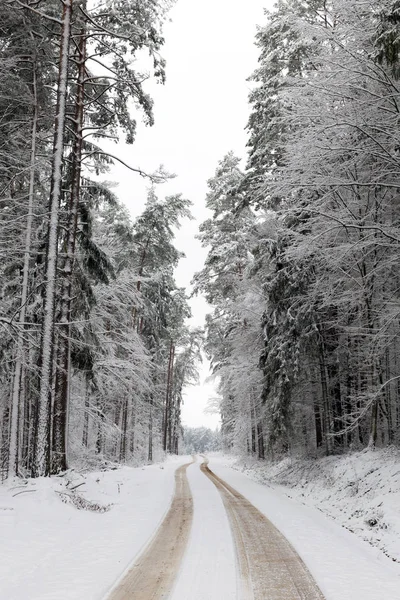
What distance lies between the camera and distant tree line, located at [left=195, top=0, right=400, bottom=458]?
9172 mm

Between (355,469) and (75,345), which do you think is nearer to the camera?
(355,469)

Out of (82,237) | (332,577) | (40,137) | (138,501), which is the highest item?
(40,137)

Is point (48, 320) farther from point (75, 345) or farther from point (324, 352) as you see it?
point (324, 352)

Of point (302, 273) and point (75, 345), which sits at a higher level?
point (302, 273)

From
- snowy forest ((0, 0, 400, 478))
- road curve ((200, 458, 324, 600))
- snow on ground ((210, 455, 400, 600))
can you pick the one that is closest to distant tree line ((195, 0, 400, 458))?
snowy forest ((0, 0, 400, 478))

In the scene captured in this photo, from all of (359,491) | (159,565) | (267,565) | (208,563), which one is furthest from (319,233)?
(159,565)

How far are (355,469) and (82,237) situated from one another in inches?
424

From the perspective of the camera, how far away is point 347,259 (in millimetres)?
12273

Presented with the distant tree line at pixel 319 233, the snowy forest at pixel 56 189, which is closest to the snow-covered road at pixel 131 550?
the snowy forest at pixel 56 189

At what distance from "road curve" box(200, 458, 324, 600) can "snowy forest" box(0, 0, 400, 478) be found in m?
4.01

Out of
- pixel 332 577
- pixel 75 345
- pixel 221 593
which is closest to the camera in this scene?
pixel 221 593

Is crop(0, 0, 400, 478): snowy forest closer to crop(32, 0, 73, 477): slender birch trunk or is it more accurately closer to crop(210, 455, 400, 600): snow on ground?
crop(32, 0, 73, 477): slender birch trunk

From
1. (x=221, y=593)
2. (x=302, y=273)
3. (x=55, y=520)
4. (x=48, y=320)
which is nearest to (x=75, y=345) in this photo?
(x=48, y=320)

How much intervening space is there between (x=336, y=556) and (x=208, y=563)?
1.94m
